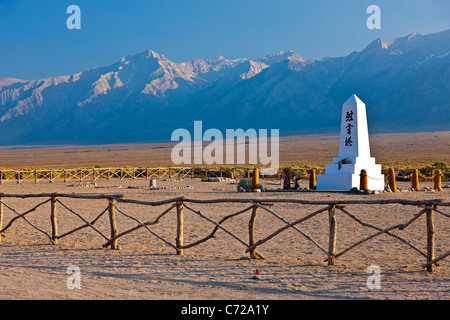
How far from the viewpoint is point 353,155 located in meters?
22.6

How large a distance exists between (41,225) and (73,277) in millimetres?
6572

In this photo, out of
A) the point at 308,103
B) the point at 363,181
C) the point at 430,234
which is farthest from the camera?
the point at 308,103

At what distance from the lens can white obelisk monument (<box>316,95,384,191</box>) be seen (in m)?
22.2

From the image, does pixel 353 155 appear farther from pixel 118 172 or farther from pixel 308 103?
pixel 308 103

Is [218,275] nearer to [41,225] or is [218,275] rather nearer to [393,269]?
[393,269]

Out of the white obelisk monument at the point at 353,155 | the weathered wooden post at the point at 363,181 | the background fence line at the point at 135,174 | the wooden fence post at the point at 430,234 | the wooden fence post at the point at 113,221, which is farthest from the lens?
the background fence line at the point at 135,174

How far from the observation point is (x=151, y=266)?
8797 mm

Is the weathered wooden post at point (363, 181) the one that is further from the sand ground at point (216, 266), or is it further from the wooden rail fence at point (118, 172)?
the wooden rail fence at point (118, 172)

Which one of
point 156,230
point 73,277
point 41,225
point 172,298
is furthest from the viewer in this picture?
point 41,225

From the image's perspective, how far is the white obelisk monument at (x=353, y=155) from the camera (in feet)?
72.9

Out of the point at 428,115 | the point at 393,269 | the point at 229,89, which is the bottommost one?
the point at 393,269

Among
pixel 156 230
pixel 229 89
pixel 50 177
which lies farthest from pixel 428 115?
pixel 156 230

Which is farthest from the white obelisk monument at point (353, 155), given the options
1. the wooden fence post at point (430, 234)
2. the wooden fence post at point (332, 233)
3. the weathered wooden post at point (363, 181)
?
the wooden fence post at point (430, 234)

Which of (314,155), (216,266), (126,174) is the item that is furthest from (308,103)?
(216,266)
